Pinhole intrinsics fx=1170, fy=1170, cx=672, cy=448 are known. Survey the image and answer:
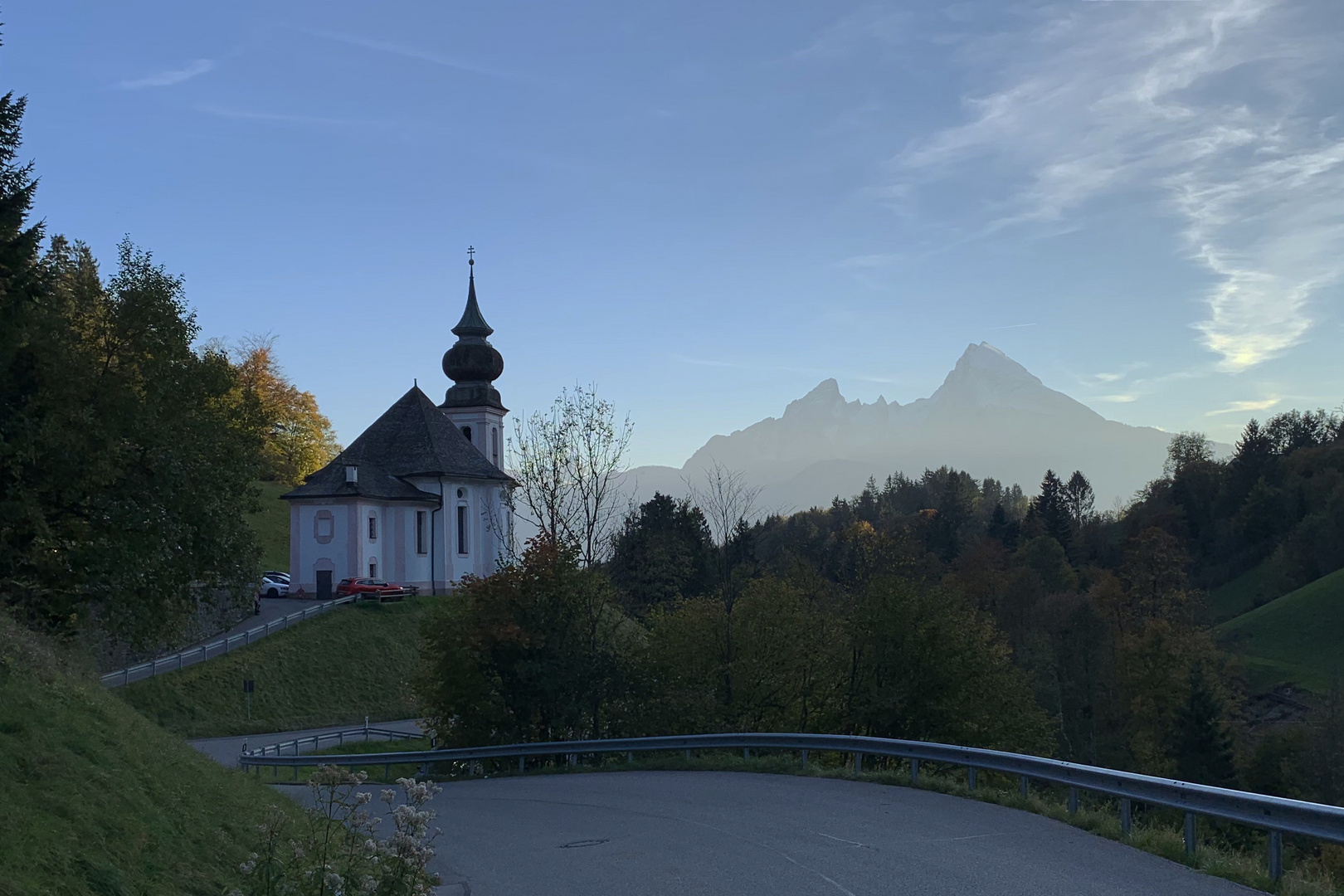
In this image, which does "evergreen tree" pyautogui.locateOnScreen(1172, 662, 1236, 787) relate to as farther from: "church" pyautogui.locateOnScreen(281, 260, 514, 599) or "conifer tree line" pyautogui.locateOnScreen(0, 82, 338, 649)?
"conifer tree line" pyautogui.locateOnScreen(0, 82, 338, 649)

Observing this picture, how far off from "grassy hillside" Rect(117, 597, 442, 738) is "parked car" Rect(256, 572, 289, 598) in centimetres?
786

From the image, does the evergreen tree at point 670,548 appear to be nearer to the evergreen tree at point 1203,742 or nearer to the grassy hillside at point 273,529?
the grassy hillside at point 273,529

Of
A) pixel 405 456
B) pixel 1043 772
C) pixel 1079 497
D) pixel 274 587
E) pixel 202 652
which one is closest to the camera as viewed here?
pixel 1043 772

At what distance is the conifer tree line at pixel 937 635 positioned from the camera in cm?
2559

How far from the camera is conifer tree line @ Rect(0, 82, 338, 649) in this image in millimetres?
23047

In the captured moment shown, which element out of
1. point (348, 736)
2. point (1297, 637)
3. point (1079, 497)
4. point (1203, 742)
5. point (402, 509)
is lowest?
point (1203, 742)

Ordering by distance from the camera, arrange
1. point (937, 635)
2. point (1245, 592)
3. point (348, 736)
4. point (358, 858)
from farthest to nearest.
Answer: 1. point (1245, 592)
2. point (348, 736)
3. point (937, 635)
4. point (358, 858)

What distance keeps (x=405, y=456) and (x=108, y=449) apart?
135ft

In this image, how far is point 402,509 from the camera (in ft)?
205

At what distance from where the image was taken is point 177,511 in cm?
2727

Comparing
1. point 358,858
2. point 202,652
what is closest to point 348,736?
point 202,652

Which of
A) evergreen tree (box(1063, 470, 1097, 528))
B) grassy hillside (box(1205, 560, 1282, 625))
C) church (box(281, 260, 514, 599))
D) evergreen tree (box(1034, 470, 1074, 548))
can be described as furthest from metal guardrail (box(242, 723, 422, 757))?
evergreen tree (box(1063, 470, 1097, 528))

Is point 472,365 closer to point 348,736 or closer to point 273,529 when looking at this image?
point 273,529

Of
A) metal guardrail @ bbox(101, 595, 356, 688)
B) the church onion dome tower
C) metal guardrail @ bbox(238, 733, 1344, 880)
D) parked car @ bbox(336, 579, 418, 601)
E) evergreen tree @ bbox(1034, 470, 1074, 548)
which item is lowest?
metal guardrail @ bbox(238, 733, 1344, 880)
